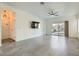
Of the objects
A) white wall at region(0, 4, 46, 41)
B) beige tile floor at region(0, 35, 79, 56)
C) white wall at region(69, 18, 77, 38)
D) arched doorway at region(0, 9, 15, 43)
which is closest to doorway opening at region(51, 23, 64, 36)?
white wall at region(69, 18, 77, 38)

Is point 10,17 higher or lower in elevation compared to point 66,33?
higher

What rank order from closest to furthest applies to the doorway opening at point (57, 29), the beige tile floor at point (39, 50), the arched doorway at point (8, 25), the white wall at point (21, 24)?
1. the beige tile floor at point (39, 50)
2. the white wall at point (21, 24)
3. the arched doorway at point (8, 25)
4. the doorway opening at point (57, 29)

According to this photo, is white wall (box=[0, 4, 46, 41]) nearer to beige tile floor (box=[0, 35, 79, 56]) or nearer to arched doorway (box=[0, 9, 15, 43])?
arched doorway (box=[0, 9, 15, 43])

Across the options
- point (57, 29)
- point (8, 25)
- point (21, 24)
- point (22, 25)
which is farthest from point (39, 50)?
point (57, 29)

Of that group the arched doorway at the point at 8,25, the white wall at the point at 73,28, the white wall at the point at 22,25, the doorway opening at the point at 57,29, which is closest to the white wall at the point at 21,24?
the white wall at the point at 22,25

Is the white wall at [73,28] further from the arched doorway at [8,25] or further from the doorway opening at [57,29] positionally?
the arched doorway at [8,25]

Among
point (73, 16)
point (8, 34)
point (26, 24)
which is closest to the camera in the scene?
point (8, 34)

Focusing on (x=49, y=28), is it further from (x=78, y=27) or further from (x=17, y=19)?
(x=17, y=19)

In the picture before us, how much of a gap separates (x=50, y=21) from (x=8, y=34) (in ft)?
26.5

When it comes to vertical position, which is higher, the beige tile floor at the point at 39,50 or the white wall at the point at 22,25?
the white wall at the point at 22,25

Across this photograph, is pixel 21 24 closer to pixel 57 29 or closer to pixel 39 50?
pixel 39 50

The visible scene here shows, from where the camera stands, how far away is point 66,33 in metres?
13.5

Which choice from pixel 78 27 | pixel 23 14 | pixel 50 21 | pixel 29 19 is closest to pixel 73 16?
pixel 78 27

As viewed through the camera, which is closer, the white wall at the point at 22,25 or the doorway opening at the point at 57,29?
the white wall at the point at 22,25
